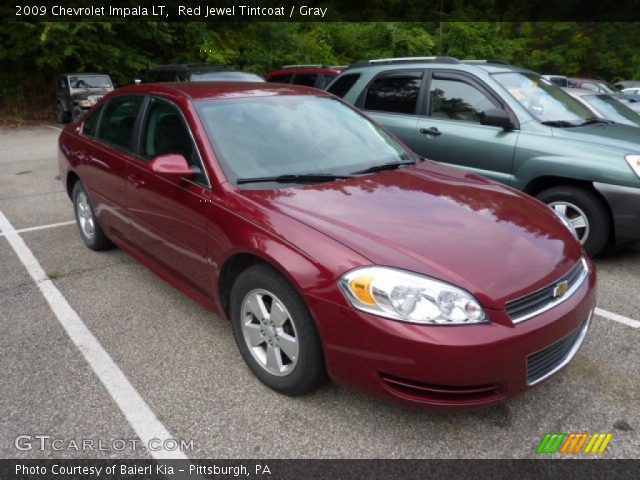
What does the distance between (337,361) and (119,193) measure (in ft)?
7.84

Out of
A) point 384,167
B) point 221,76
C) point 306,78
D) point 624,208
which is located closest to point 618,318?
point 624,208

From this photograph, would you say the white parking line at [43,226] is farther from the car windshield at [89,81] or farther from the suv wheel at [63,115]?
the suv wheel at [63,115]

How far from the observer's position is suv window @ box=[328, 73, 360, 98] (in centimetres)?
623

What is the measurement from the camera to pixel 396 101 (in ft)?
18.8

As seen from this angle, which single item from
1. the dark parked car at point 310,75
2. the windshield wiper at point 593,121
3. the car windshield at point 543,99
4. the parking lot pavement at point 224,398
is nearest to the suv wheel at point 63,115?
the dark parked car at point 310,75

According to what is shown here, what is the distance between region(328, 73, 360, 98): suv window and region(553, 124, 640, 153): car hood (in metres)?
2.49

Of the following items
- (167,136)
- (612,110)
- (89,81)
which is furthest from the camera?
(89,81)

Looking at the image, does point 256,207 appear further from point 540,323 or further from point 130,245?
point 130,245

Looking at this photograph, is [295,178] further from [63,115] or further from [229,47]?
[229,47]

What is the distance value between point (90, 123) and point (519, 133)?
3827 millimetres

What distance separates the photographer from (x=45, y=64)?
18.4 m

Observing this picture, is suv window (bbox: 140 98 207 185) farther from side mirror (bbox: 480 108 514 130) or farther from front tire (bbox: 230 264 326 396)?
side mirror (bbox: 480 108 514 130)

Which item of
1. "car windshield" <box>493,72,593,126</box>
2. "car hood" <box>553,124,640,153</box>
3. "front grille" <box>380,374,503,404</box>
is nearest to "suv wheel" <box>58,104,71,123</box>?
"car windshield" <box>493,72,593,126</box>

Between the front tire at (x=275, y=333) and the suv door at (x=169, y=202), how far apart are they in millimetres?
374
